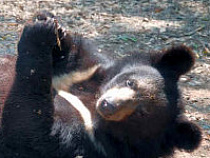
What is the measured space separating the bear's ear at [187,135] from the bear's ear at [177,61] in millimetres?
521

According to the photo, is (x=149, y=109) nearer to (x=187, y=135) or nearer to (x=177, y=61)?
(x=187, y=135)

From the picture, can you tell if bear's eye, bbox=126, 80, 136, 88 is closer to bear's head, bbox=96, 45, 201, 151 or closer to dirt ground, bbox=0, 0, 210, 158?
bear's head, bbox=96, 45, 201, 151

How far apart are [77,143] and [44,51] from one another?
87cm

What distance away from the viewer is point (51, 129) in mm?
3832

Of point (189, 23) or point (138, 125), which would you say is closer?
point (138, 125)

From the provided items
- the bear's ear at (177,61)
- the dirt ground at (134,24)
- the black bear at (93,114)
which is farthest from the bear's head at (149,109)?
the dirt ground at (134,24)

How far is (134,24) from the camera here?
7.46 metres

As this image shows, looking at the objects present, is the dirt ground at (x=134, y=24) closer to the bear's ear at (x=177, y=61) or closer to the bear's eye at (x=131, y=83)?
the bear's ear at (x=177, y=61)

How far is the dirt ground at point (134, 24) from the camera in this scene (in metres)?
6.40

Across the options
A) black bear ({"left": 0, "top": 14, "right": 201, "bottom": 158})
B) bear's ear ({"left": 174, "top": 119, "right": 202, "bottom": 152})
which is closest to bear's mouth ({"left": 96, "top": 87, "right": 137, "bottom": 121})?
black bear ({"left": 0, "top": 14, "right": 201, "bottom": 158})

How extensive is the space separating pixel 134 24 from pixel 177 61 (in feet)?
10.8

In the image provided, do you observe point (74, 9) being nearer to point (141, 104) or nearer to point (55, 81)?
point (55, 81)

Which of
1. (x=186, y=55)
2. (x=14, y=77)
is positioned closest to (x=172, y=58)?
(x=186, y=55)

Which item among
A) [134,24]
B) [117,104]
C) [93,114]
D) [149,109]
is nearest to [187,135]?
[149,109]
